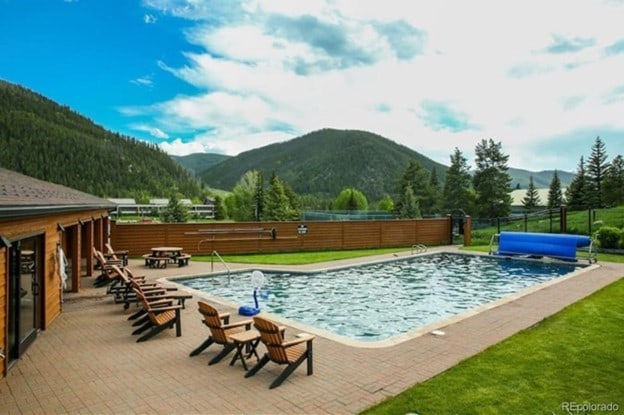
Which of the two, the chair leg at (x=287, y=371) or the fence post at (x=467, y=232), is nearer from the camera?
the chair leg at (x=287, y=371)

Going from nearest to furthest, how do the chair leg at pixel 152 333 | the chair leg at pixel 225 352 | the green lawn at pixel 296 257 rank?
the chair leg at pixel 225 352, the chair leg at pixel 152 333, the green lawn at pixel 296 257

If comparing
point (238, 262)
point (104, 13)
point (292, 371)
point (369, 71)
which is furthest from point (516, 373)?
point (104, 13)

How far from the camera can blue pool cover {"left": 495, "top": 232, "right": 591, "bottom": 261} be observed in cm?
1652

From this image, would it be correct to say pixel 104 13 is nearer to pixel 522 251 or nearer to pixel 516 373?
pixel 522 251

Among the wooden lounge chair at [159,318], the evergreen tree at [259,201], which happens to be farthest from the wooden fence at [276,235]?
the evergreen tree at [259,201]

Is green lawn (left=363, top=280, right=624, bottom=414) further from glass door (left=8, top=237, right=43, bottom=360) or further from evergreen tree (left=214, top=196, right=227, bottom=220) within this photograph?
evergreen tree (left=214, top=196, right=227, bottom=220)

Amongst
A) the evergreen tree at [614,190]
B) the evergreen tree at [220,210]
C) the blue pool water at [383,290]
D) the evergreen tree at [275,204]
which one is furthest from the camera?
the evergreen tree at [220,210]

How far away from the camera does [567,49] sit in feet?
49.5

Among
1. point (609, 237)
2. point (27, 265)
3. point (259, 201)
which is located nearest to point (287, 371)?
point (27, 265)

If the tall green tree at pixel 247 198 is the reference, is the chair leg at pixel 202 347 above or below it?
below

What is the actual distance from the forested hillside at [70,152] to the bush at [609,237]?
88848 mm

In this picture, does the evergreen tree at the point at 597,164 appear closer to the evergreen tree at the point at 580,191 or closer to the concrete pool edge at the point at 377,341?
the evergreen tree at the point at 580,191

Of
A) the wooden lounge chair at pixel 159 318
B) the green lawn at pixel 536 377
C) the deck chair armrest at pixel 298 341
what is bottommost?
the green lawn at pixel 536 377

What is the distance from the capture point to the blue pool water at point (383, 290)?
9.36 metres
